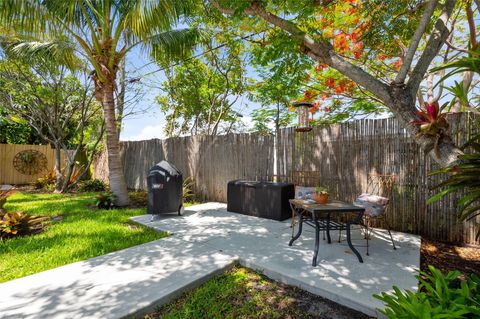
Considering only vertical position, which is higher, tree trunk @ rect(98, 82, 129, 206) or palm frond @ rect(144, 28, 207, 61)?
palm frond @ rect(144, 28, 207, 61)

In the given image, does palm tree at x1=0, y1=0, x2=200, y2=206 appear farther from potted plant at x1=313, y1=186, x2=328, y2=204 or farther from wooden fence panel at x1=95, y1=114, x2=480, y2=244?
potted plant at x1=313, y1=186, x2=328, y2=204

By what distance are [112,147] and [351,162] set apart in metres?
5.78

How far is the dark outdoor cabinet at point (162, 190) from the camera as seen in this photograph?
5.11 metres

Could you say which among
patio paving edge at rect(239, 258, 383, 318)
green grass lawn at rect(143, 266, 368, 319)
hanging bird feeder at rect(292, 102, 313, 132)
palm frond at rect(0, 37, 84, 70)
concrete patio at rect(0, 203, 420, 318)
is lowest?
green grass lawn at rect(143, 266, 368, 319)

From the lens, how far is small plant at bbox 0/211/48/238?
12.9 ft

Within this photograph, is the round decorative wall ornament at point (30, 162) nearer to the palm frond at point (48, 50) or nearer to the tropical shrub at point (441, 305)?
the palm frond at point (48, 50)

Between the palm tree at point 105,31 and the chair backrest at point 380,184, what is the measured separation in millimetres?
5292

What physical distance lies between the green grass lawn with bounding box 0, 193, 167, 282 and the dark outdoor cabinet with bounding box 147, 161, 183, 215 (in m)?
0.58

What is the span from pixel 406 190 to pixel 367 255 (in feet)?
5.91

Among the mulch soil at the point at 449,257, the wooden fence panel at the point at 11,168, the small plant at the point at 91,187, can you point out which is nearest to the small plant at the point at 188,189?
the small plant at the point at 91,187

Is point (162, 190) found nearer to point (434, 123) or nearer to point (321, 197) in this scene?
point (321, 197)

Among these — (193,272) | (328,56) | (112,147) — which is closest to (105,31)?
(112,147)

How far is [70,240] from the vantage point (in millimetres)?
3832

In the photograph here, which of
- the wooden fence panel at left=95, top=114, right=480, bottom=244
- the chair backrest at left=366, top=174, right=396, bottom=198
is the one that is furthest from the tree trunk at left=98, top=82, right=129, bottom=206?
the chair backrest at left=366, top=174, right=396, bottom=198
